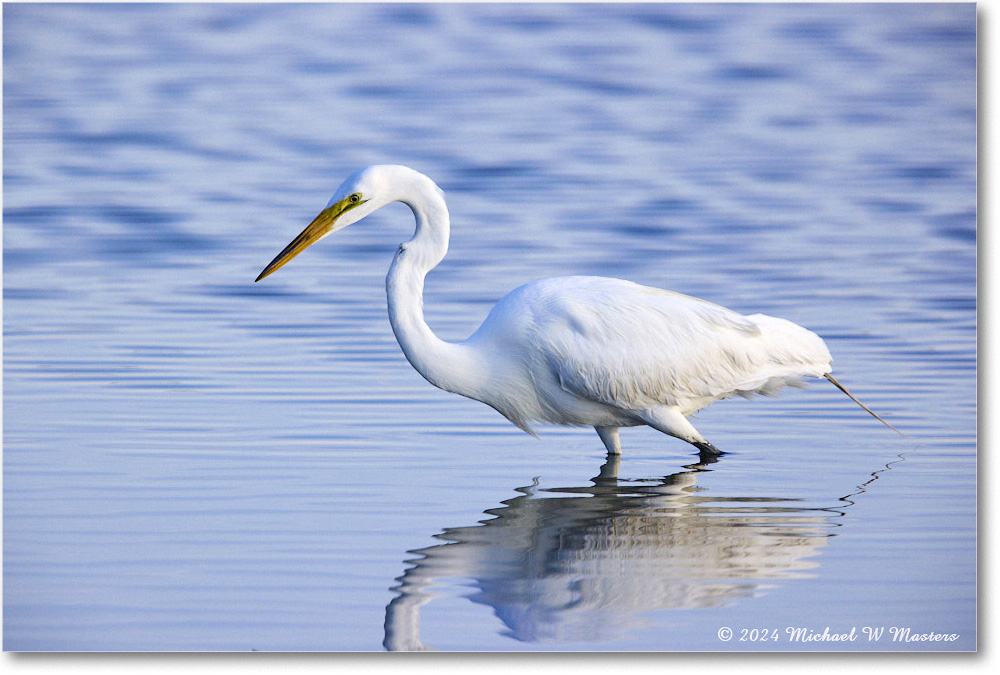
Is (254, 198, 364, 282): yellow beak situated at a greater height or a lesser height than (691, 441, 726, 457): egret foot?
greater

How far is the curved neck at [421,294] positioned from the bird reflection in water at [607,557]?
17.2 inches

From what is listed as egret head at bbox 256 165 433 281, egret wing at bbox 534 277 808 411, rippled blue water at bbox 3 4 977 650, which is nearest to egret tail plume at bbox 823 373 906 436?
rippled blue water at bbox 3 4 977 650

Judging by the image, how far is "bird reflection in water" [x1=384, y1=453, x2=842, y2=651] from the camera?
11.1ft

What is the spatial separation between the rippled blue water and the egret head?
54cm

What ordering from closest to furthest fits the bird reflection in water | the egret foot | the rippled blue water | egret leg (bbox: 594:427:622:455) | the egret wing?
the bird reflection in water, the rippled blue water, the egret wing, the egret foot, egret leg (bbox: 594:427:622:455)

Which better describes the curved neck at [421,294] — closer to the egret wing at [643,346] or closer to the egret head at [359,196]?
the egret head at [359,196]

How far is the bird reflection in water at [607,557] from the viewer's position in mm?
3389

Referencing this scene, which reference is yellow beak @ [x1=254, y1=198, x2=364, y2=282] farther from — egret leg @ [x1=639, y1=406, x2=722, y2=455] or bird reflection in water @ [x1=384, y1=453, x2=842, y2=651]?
egret leg @ [x1=639, y1=406, x2=722, y2=455]

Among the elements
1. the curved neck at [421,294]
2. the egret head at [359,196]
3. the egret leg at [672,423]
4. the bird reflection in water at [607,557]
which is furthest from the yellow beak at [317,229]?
the egret leg at [672,423]

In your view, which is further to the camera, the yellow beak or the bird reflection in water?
the yellow beak

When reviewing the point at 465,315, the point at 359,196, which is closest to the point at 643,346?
the point at 359,196

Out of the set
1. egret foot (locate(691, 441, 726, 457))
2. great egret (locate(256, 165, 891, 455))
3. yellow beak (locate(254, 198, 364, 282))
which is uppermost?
yellow beak (locate(254, 198, 364, 282))

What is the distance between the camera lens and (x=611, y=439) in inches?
178

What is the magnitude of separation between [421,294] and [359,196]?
0.34 meters
